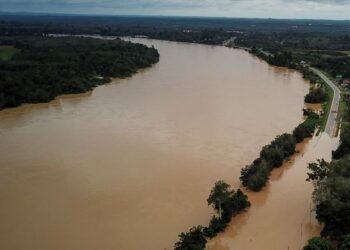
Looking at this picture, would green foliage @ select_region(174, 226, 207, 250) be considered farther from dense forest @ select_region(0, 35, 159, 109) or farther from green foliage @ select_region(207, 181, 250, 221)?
dense forest @ select_region(0, 35, 159, 109)

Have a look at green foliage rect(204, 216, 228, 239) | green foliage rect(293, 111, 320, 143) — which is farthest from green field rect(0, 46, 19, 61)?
green foliage rect(204, 216, 228, 239)

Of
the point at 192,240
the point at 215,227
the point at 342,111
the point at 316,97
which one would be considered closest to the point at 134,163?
the point at 215,227

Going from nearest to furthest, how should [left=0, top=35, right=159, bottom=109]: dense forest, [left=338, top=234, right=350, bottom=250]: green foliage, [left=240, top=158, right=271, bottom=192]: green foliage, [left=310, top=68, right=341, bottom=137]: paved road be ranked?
1. [left=338, top=234, right=350, bottom=250]: green foliage
2. [left=240, top=158, right=271, bottom=192]: green foliage
3. [left=310, top=68, right=341, bottom=137]: paved road
4. [left=0, top=35, right=159, bottom=109]: dense forest

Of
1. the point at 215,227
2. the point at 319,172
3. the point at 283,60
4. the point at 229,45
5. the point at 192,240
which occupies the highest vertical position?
the point at 319,172

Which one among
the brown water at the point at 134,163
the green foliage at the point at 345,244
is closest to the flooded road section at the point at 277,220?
the brown water at the point at 134,163

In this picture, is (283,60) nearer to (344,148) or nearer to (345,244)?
(344,148)

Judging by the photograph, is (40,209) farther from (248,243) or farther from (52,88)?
(52,88)

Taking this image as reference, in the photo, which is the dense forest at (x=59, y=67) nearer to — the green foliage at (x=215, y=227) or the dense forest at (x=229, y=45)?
the dense forest at (x=229, y=45)
